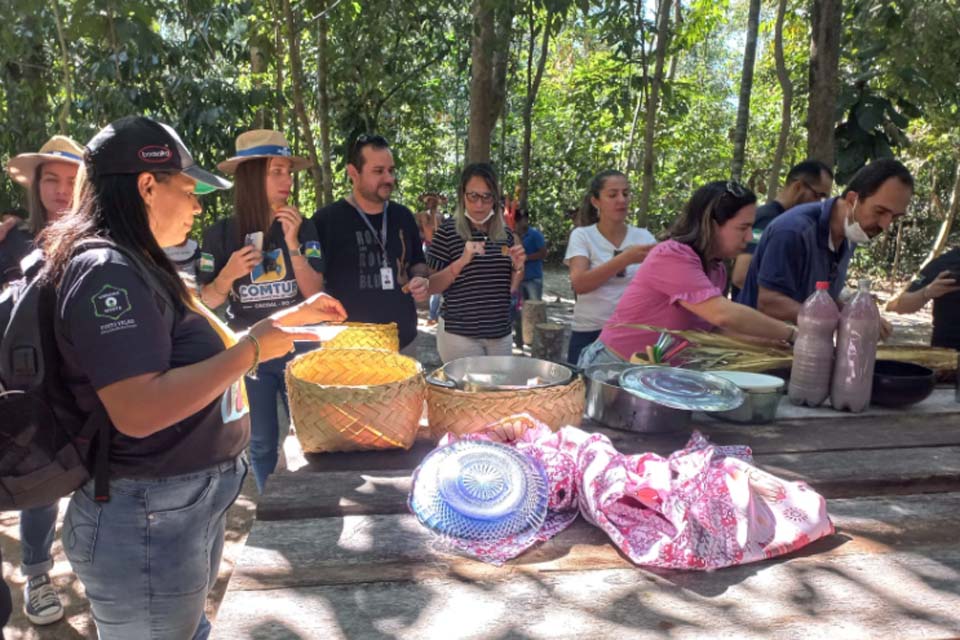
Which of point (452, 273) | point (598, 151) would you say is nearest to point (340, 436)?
point (452, 273)

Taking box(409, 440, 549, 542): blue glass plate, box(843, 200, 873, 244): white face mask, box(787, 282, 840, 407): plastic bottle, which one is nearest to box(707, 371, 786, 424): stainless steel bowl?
box(787, 282, 840, 407): plastic bottle

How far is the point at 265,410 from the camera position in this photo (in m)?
2.89

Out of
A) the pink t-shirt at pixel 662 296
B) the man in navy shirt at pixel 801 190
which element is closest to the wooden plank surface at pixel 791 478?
the pink t-shirt at pixel 662 296

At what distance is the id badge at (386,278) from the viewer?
3.20m

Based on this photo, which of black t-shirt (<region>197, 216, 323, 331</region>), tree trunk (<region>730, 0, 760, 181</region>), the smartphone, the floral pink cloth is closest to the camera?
the floral pink cloth

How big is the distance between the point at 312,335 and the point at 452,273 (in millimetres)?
1797

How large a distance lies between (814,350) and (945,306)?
181 centimetres

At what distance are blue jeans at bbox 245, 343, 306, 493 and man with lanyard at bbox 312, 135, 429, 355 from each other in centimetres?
39

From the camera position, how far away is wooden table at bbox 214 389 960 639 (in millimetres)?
1197

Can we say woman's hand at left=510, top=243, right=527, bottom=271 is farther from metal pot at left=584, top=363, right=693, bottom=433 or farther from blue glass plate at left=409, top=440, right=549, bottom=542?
blue glass plate at left=409, top=440, right=549, bottom=542

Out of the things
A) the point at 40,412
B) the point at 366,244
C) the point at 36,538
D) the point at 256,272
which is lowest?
the point at 36,538

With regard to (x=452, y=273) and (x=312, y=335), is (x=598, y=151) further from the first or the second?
(x=312, y=335)

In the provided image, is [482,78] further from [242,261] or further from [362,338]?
[362,338]

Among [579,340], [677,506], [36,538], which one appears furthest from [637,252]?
[36,538]
